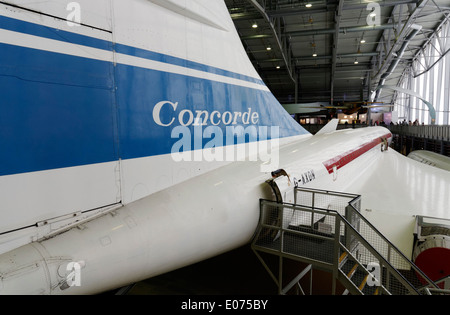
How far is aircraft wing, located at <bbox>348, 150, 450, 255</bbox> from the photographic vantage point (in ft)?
17.3

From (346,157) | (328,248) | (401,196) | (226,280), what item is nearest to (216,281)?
(226,280)

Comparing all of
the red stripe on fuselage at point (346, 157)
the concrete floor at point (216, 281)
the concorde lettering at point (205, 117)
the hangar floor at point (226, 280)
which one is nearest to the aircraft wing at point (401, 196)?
the red stripe on fuselage at point (346, 157)

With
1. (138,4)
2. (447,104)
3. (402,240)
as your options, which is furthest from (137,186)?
(447,104)

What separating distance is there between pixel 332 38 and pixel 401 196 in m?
20.5

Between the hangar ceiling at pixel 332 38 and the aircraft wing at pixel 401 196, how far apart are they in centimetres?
912

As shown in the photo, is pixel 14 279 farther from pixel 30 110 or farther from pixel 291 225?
pixel 291 225

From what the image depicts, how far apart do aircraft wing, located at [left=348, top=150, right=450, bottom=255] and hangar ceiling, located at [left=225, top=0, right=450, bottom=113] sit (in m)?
9.12

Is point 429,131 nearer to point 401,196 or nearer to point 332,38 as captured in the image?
point 332,38

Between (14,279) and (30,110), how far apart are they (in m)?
1.09

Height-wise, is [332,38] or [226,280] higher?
[332,38]

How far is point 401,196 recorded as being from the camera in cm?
650

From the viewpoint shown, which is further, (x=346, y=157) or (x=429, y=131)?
(x=429, y=131)

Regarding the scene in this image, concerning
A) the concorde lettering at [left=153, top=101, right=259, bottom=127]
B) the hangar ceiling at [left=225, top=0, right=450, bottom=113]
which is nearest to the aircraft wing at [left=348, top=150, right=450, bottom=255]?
the concorde lettering at [left=153, top=101, right=259, bottom=127]

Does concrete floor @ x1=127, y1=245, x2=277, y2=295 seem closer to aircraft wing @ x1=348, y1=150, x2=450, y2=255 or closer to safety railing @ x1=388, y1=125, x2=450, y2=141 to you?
aircraft wing @ x1=348, y1=150, x2=450, y2=255
